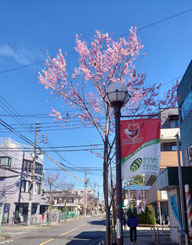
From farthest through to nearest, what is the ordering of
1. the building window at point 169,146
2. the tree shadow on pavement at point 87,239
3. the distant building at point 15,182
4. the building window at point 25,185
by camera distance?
1. the building window at point 25,185
2. the distant building at point 15,182
3. the building window at point 169,146
4. the tree shadow on pavement at point 87,239

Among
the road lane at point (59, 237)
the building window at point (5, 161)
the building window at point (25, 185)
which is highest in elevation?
the building window at point (5, 161)

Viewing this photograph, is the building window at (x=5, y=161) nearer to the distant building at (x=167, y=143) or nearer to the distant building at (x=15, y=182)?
the distant building at (x=15, y=182)

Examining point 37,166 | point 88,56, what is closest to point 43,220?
point 37,166

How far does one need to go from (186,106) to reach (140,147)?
1092cm

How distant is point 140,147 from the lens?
18.2ft

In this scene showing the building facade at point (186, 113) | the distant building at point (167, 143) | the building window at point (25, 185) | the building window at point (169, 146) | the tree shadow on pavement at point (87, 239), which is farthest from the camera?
the building window at point (25, 185)

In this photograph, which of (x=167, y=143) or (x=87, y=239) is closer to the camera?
(x=87, y=239)

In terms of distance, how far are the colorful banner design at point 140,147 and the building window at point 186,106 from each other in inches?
379

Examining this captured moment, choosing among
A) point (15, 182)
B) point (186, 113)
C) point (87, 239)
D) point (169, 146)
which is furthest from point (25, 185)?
point (186, 113)

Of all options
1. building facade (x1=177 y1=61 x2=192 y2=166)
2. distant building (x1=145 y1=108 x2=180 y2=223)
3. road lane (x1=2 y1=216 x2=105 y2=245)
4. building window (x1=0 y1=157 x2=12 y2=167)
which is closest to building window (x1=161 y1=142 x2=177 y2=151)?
distant building (x1=145 y1=108 x2=180 y2=223)

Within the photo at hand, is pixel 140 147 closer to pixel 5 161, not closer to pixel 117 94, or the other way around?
pixel 117 94

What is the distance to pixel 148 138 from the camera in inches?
221

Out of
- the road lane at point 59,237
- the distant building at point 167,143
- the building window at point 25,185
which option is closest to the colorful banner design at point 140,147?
the road lane at point 59,237

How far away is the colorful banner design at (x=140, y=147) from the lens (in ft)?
17.8
